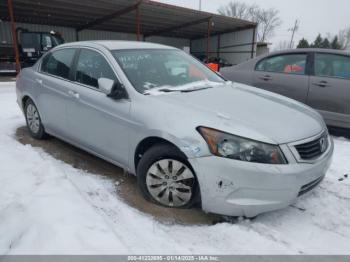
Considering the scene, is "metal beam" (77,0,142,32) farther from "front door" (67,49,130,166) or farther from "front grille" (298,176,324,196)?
"front grille" (298,176,324,196)

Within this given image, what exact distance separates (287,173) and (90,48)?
270 centimetres

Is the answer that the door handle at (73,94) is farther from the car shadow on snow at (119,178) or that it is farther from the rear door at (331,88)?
the rear door at (331,88)

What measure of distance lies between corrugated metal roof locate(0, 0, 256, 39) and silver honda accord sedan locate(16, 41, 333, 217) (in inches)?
541

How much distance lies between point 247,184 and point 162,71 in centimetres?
172

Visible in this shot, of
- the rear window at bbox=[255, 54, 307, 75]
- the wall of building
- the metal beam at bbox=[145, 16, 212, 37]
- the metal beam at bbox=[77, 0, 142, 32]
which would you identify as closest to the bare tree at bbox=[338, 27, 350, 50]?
the wall of building

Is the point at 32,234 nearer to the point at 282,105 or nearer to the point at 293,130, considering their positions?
the point at 293,130

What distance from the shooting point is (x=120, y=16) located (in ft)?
66.1

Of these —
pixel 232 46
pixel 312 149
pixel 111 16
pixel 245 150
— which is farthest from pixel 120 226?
pixel 232 46

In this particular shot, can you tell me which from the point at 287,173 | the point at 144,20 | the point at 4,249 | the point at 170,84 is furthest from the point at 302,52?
the point at 144,20

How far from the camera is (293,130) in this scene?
2525 mm

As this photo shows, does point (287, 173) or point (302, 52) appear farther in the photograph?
point (302, 52)

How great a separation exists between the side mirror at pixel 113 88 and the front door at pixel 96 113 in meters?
0.06

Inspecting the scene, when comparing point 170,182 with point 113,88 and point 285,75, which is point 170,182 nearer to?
point 113,88

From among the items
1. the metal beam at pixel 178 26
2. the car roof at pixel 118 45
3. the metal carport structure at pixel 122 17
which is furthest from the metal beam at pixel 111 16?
the car roof at pixel 118 45
